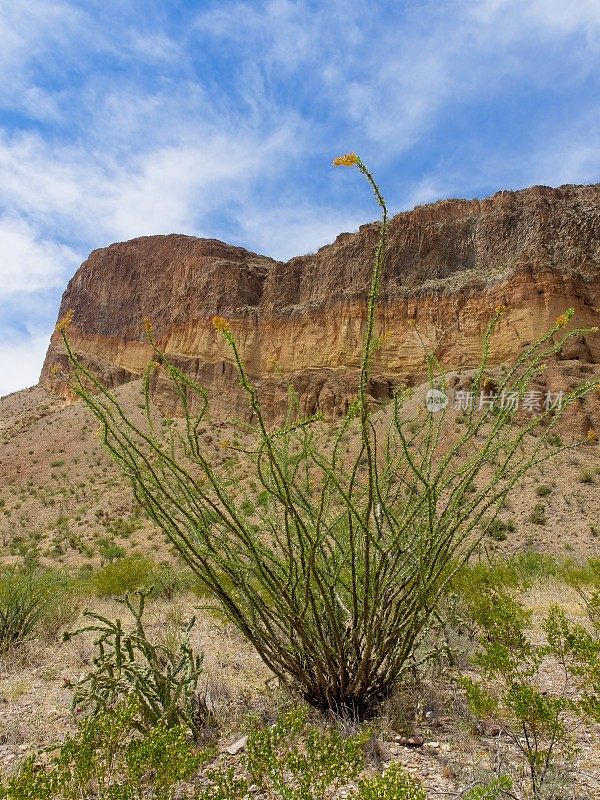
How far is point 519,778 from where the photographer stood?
8.59ft

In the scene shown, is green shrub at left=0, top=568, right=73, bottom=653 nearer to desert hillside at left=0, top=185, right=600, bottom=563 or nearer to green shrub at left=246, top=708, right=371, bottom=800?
green shrub at left=246, top=708, right=371, bottom=800

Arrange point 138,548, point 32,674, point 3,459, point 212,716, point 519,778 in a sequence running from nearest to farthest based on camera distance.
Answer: point 519,778 → point 212,716 → point 32,674 → point 138,548 → point 3,459

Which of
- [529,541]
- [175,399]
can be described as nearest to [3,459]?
[175,399]

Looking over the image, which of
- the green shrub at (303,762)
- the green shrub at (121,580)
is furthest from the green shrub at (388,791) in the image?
the green shrub at (121,580)

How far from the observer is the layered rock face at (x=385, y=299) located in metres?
29.2

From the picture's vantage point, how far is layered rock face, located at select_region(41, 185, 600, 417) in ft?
95.7

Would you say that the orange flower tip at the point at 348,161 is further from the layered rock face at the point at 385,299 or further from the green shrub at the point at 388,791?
the layered rock face at the point at 385,299

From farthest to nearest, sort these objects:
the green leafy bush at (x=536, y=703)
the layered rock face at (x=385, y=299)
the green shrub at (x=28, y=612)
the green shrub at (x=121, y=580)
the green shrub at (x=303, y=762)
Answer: the layered rock face at (x=385, y=299)
the green shrub at (x=121, y=580)
the green shrub at (x=28, y=612)
the green leafy bush at (x=536, y=703)
the green shrub at (x=303, y=762)

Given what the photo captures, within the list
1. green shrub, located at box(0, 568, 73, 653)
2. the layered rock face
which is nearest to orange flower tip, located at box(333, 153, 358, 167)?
green shrub, located at box(0, 568, 73, 653)

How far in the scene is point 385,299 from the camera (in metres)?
33.9

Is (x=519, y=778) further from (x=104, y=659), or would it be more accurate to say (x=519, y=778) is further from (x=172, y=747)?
(x=104, y=659)

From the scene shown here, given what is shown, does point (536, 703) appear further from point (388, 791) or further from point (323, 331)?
point (323, 331)

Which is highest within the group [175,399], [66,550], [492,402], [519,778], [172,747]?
[175,399]

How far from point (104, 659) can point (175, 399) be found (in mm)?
31364
